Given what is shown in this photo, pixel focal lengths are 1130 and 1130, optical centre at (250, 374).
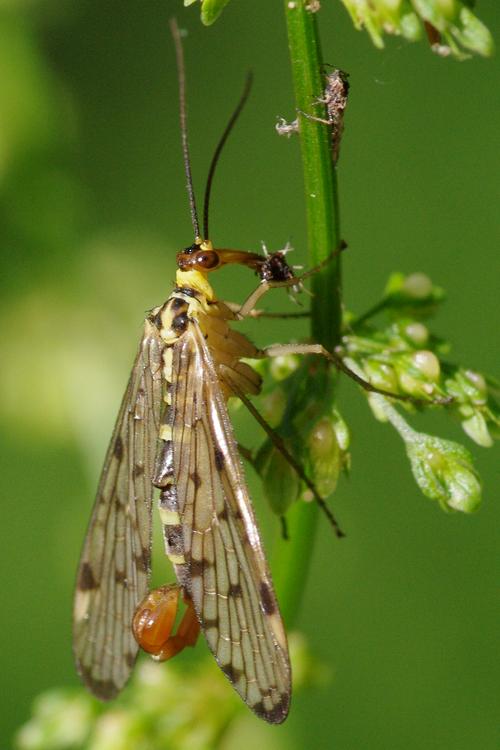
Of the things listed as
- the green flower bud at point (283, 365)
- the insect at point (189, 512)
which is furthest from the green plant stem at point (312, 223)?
the green flower bud at point (283, 365)

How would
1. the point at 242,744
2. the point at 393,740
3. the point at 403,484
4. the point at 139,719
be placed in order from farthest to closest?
the point at 403,484 < the point at 393,740 < the point at 242,744 < the point at 139,719

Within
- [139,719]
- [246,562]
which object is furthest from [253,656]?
[139,719]

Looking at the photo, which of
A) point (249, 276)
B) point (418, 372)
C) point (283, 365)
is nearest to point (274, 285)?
point (283, 365)

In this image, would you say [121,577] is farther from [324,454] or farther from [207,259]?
[207,259]

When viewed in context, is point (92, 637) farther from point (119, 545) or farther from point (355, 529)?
point (355, 529)

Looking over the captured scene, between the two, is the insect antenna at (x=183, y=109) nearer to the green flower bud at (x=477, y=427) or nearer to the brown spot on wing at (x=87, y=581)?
the green flower bud at (x=477, y=427)

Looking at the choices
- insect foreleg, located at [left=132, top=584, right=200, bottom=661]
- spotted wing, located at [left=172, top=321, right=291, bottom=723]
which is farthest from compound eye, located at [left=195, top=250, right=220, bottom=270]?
insect foreleg, located at [left=132, top=584, right=200, bottom=661]

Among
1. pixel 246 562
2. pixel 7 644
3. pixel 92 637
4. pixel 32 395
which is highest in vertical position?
pixel 32 395

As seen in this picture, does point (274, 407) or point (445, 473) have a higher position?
point (274, 407)
